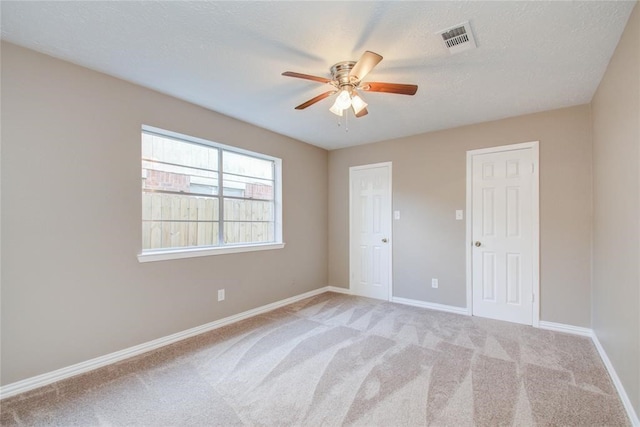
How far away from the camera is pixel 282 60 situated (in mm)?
2209

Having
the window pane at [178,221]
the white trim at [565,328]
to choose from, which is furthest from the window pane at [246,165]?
the white trim at [565,328]

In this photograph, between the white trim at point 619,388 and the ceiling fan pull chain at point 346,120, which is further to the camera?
the ceiling fan pull chain at point 346,120

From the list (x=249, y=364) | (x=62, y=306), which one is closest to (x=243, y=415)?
(x=249, y=364)

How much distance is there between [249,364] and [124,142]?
220 cm

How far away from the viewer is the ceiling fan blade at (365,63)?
5.78 feet

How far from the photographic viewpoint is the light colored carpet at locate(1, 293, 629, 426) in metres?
1.80

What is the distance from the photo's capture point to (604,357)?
8.01 ft

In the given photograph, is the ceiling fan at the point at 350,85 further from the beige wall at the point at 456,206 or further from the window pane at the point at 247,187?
the beige wall at the point at 456,206

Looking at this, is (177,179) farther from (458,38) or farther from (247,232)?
(458,38)

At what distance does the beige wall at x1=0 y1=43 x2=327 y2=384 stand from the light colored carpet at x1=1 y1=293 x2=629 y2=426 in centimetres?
28

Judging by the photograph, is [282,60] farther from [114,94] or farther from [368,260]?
[368,260]

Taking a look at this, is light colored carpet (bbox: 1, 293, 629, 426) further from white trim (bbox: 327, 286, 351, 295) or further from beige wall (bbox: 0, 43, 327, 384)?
white trim (bbox: 327, 286, 351, 295)

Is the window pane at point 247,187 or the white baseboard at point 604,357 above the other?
the window pane at point 247,187

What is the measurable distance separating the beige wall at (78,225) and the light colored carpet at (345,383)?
0.92 feet
